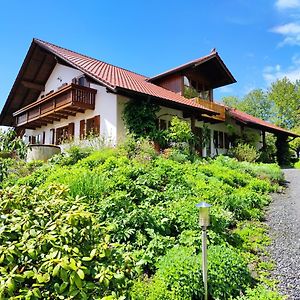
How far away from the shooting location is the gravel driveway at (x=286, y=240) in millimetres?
5289

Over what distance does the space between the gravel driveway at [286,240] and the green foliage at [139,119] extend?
22.7 ft

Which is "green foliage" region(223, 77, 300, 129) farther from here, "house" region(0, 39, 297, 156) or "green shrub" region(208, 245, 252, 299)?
"green shrub" region(208, 245, 252, 299)

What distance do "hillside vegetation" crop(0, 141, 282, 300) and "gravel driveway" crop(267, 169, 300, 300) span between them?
0.94 feet

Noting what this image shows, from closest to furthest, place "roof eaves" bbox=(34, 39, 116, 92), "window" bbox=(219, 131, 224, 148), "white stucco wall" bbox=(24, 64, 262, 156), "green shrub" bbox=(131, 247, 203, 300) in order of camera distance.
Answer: "green shrub" bbox=(131, 247, 203, 300) → "roof eaves" bbox=(34, 39, 116, 92) → "white stucco wall" bbox=(24, 64, 262, 156) → "window" bbox=(219, 131, 224, 148)

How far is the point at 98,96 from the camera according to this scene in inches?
667

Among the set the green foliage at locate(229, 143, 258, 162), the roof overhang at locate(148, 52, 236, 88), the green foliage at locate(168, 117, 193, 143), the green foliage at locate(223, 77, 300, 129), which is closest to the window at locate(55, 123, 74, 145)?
the green foliage at locate(168, 117, 193, 143)

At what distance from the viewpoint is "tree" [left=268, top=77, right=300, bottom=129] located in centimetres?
4641

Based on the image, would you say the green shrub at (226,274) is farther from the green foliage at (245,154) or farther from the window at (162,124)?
the green foliage at (245,154)

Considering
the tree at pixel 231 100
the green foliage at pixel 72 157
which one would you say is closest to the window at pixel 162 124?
the green foliage at pixel 72 157

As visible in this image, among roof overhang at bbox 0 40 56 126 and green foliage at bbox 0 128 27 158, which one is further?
roof overhang at bbox 0 40 56 126

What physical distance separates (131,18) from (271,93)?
134ft

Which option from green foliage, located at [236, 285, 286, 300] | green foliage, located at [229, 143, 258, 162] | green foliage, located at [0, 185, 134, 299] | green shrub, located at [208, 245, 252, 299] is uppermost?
green foliage, located at [229, 143, 258, 162]

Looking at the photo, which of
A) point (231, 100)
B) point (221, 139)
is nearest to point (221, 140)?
point (221, 139)

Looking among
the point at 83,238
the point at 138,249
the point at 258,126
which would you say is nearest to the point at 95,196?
the point at 138,249
